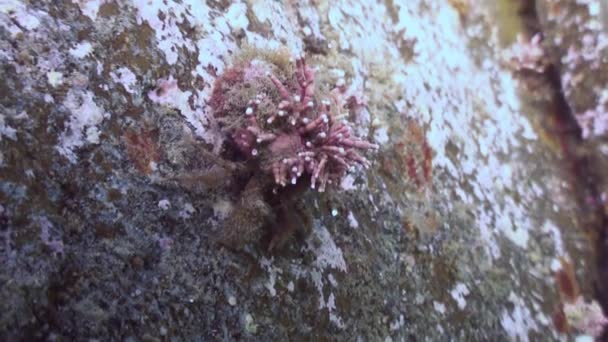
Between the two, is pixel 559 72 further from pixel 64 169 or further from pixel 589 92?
pixel 64 169

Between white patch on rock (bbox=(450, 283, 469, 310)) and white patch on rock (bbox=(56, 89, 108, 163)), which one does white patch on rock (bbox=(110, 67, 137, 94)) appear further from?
white patch on rock (bbox=(450, 283, 469, 310))

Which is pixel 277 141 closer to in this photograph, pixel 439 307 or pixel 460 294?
pixel 439 307

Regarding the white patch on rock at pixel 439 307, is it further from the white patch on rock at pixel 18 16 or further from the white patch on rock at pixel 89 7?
the white patch on rock at pixel 18 16

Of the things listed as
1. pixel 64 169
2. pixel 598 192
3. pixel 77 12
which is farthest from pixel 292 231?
pixel 598 192

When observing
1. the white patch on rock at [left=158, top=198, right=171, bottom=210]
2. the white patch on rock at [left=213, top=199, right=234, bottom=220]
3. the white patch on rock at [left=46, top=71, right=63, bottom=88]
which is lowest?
the white patch on rock at [left=158, top=198, right=171, bottom=210]

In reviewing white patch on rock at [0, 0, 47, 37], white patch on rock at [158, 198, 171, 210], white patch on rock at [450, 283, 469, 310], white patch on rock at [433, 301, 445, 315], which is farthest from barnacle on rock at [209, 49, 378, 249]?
white patch on rock at [450, 283, 469, 310]

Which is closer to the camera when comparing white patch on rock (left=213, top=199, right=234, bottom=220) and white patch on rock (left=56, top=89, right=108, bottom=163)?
white patch on rock (left=56, top=89, right=108, bottom=163)

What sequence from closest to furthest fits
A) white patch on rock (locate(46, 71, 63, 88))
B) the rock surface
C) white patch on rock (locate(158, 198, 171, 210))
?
the rock surface → white patch on rock (locate(46, 71, 63, 88)) → white patch on rock (locate(158, 198, 171, 210))
